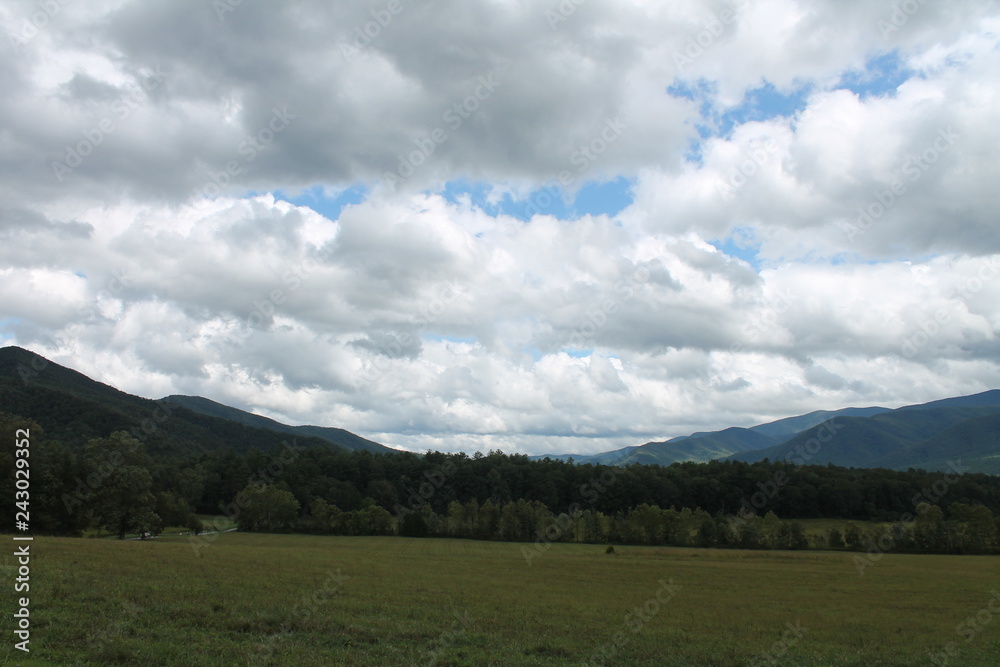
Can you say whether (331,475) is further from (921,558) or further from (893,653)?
(893,653)

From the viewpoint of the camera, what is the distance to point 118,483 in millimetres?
73125

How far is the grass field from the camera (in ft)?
63.2

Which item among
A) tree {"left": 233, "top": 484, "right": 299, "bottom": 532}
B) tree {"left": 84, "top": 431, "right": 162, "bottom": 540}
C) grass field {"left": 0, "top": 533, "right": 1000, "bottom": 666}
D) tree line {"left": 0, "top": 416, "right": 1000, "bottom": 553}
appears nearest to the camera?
grass field {"left": 0, "top": 533, "right": 1000, "bottom": 666}

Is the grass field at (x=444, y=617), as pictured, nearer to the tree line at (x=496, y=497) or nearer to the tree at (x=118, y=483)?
the tree at (x=118, y=483)

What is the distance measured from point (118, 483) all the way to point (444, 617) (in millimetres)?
64203

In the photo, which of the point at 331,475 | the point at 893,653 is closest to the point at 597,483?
the point at 331,475

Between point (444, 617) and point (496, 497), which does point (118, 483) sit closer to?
point (444, 617)

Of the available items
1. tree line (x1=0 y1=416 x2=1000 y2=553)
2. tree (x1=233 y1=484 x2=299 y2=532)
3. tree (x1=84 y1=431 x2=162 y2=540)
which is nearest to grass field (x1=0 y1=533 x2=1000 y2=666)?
tree (x1=84 y1=431 x2=162 y2=540)

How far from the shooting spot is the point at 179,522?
102 m

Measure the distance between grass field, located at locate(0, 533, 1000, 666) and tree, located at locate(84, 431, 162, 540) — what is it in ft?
112

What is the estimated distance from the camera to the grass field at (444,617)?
1927cm


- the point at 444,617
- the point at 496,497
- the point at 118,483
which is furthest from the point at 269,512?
the point at 444,617

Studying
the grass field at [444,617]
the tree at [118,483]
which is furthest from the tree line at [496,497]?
the grass field at [444,617]

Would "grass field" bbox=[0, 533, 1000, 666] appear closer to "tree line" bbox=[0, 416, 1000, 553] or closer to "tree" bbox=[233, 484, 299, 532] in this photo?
"tree line" bbox=[0, 416, 1000, 553]
